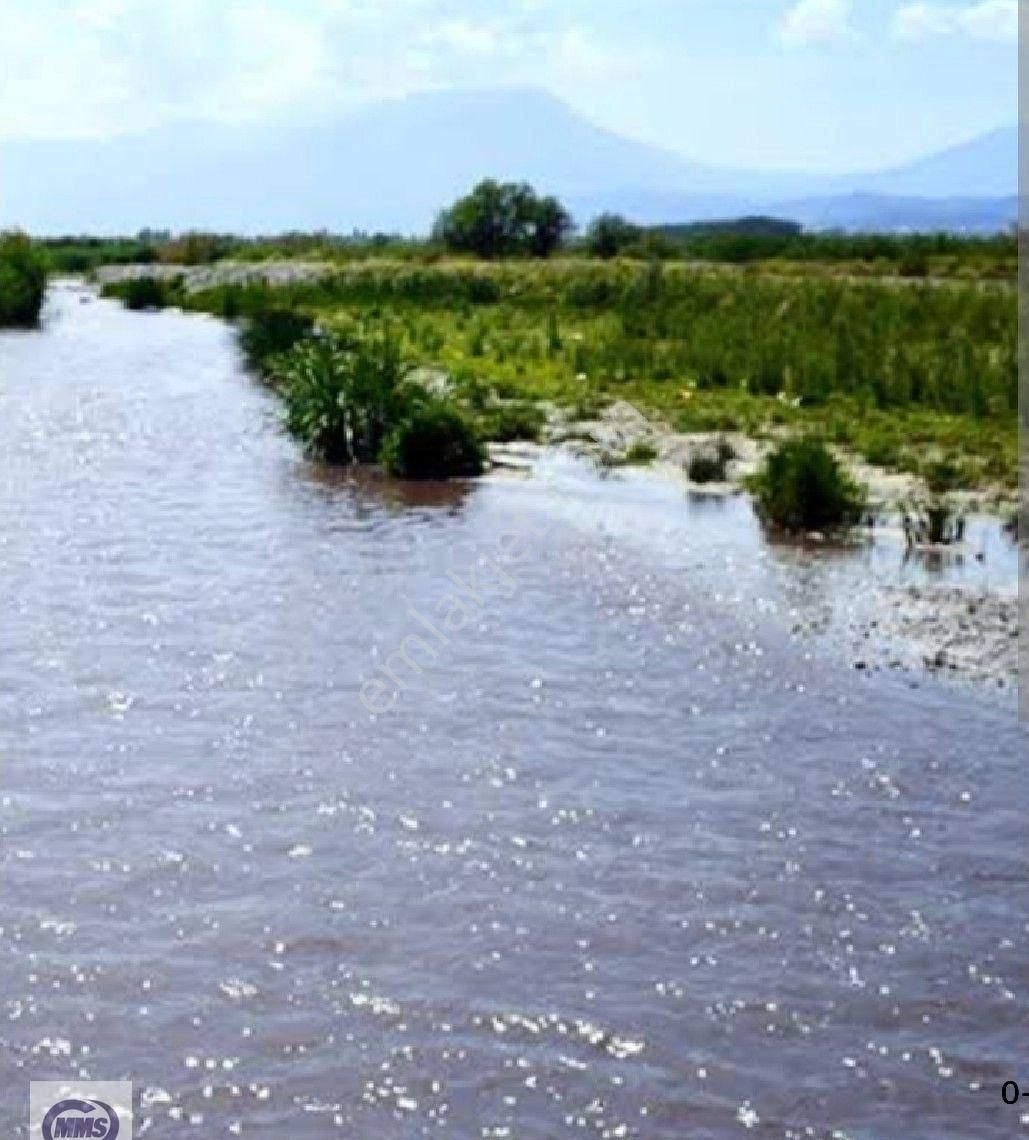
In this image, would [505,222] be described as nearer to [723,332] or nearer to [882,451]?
[723,332]

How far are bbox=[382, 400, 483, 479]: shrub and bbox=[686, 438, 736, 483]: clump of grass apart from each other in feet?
8.30

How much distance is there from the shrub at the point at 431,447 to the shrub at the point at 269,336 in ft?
36.4

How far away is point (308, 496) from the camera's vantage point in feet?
74.8

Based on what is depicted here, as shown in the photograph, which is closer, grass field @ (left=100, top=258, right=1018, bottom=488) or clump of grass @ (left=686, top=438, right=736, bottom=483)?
clump of grass @ (left=686, top=438, right=736, bottom=483)

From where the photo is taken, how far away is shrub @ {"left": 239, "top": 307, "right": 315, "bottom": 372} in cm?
3641

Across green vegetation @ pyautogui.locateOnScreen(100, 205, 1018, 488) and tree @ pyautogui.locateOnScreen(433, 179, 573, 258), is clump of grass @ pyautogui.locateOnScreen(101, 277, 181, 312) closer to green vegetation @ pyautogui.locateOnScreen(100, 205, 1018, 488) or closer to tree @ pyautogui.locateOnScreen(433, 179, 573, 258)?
green vegetation @ pyautogui.locateOnScreen(100, 205, 1018, 488)

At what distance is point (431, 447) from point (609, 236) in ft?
161

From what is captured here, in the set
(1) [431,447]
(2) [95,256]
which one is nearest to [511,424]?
(1) [431,447]

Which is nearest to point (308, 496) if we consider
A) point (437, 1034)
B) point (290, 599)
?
point (290, 599)

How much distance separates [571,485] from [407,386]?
307 cm

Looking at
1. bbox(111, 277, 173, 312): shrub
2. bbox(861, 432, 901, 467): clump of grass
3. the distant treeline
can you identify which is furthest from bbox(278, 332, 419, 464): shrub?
bbox(111, 277, 173, 312): shrub

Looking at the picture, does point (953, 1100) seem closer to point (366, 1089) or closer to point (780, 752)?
point (366, 1089)

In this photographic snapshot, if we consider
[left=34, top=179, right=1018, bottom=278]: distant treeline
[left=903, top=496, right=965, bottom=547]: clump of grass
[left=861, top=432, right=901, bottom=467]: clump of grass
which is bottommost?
[left=903, top=496, right=965, bottom=547]: clump of grass

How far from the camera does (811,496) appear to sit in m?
20.1
